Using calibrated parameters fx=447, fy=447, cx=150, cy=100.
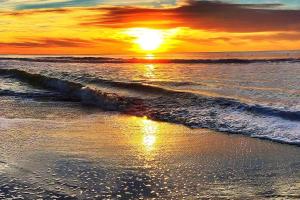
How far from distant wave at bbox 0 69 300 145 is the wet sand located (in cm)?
61

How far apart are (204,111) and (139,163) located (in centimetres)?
525

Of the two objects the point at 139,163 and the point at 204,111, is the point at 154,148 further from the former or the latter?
the point at 204,111

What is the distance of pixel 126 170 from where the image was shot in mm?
6039

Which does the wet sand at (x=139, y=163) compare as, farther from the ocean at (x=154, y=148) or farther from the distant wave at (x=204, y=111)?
the distant wave at (x=204, y=111)

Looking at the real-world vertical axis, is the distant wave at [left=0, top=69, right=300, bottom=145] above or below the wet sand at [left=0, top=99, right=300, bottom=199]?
below

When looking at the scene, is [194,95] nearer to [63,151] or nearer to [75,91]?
[75,91]

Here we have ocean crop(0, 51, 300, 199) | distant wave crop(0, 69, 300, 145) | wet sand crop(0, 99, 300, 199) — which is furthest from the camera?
distant wave crop(0, 69, 300, 145)

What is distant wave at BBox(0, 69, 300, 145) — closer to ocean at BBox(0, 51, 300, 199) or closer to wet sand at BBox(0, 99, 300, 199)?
ocean at BBox(0, 51, 300, 199)

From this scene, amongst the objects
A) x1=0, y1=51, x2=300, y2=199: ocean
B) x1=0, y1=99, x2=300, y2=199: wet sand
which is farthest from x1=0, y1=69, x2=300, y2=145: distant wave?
x1=0, y1=99, x2=300, y2=199: wet sand

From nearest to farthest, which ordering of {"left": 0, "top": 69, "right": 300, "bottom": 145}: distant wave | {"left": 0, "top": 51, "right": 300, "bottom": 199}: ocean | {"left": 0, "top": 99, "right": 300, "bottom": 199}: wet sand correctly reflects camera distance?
{"left": 0, "top": 99, "right": 300, "bottom": 199}: wet sand → {"left": 0, "top": 51, "right": 300, "bottom": 199}: ocean → {"left": 0, "top": 69, "right": 300, "bottom": 145}: distant wave

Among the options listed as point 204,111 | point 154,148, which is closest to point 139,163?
point 154,148

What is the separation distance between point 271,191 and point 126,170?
1.94 m

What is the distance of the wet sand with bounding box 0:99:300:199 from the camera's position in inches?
203

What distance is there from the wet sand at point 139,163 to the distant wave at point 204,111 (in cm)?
61
